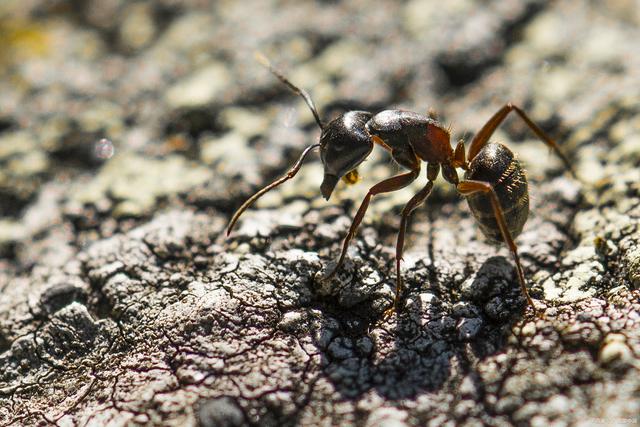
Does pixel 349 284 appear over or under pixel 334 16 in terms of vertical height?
under

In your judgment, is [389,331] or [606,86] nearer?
[389,331]

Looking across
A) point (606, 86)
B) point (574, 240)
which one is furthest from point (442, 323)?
point (606, 86)

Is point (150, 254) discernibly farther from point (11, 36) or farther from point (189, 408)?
point (11, 36)

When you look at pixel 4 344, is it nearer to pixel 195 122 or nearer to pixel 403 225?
pixel 195 122

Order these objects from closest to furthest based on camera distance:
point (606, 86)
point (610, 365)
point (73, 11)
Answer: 1. point (610, 365)
2. point (606, 86)
3. point (73, 11)

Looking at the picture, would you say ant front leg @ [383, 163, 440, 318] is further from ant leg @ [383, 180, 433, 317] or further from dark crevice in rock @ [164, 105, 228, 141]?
dark crevice in rock @ [164, 105, 228, 141]
